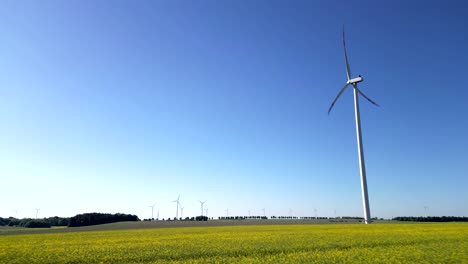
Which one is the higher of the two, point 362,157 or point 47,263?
point 362,157

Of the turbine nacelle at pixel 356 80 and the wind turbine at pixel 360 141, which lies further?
the turbine nacelle at pixel 356 80

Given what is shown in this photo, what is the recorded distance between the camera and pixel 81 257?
A: 89.0 feet

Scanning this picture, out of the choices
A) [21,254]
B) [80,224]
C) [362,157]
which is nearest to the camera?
[21,254]

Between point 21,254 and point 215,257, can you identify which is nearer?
point 215,257

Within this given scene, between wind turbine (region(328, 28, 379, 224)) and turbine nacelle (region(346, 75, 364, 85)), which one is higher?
turbine nacelle (region(346, 75, 364, 85))

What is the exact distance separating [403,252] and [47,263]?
26.6 metres

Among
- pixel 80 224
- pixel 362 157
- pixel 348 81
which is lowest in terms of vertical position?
pixel 80 224

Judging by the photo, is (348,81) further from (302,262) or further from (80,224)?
(80,224)

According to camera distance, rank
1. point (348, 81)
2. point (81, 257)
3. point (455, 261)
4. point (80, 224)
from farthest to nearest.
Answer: point (80, 224), point (348, 81), point (81, 257), point (455, 261)

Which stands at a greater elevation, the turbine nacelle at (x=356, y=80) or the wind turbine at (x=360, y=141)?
the turbine nacelle at (x=356, y=80)

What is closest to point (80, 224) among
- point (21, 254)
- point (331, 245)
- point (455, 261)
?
point (21, 254)

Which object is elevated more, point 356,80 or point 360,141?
point 356,80

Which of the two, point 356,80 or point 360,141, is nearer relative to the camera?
point 360,141

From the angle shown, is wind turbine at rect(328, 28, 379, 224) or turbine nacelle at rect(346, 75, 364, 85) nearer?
wind turbine at rect(328, 28, 379, 224)
